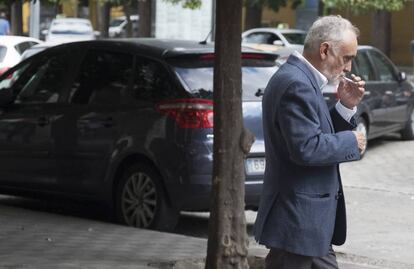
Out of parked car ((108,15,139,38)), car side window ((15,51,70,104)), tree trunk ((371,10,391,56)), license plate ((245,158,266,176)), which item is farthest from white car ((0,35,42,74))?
parked car ((108,15,139,38))

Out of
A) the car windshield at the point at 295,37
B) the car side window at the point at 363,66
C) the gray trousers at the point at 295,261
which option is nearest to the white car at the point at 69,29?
the car windshield at the point at 295,37

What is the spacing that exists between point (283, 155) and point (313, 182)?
0.17 metres

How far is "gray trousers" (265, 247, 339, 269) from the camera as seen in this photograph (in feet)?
13.9

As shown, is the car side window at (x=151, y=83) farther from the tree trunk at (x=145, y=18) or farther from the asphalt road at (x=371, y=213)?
the tree trunk at (x=145, y=18)

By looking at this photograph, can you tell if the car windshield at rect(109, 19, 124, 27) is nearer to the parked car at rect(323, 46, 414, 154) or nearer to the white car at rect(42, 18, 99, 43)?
the white car at rect(42, 18, 99, 43)

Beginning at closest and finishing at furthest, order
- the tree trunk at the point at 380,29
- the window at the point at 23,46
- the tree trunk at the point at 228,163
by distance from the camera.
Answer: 1. the tree trunk at the point at 228,163
2. the window at the point at 23,46
3. the tree trunk at the point at 380,29

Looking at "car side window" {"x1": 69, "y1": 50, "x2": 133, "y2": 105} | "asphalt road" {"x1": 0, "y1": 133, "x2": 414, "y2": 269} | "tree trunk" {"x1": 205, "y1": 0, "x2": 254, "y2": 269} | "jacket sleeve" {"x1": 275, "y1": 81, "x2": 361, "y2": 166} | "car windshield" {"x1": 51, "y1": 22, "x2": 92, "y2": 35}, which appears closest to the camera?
"jacket sleeve" {"x1": 275, "y1": 81, "x2": 361, "y2": 166}

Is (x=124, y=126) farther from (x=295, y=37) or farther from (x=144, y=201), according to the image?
(x=295, y=37)

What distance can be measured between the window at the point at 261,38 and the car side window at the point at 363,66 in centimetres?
999

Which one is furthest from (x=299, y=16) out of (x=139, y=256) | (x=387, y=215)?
(x=139, y=256)

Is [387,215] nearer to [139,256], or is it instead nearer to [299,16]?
[139,256]

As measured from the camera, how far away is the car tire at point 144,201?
8.38m

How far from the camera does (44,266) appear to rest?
678cm

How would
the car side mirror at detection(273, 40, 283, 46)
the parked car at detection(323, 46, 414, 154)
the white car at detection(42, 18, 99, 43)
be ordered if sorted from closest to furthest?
the parked car at detection(323, 46, 414, 154)
the car side mirror at detection(273, 40, 283, 46)
the white car at detection(42, 18, 99, 43)
